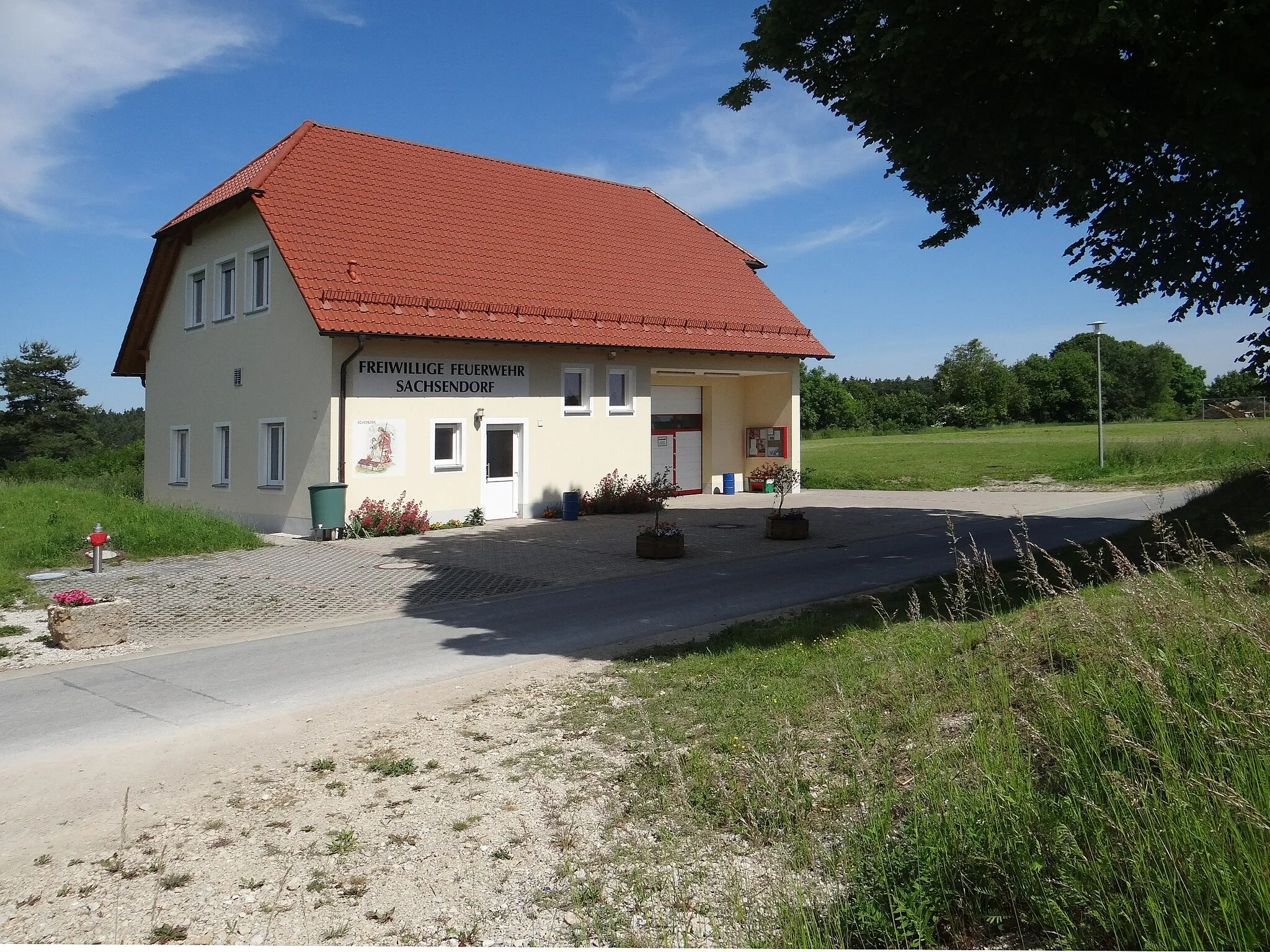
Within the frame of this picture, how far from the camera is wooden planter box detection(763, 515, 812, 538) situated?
19.2 meters

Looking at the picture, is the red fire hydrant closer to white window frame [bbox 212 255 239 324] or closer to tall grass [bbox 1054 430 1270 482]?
white window frame [bbox 212 255 239 324]

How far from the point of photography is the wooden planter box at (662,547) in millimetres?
16906

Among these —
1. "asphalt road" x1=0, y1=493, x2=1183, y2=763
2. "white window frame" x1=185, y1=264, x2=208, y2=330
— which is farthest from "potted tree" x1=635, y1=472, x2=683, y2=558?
"white window frame" x1=185, y1=264, x2=208, y2=330

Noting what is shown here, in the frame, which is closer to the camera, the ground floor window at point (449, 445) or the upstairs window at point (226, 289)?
the ground floor window at point (449, 445)

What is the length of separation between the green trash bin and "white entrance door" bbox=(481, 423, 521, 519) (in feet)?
12.8

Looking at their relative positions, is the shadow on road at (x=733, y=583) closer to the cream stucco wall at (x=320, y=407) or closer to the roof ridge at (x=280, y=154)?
the cream stucco wall at (x=320, y=407)

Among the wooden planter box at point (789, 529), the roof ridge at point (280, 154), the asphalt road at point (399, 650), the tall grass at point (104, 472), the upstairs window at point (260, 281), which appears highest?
the roof ridge at point (280, 154)

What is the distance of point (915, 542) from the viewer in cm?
1834

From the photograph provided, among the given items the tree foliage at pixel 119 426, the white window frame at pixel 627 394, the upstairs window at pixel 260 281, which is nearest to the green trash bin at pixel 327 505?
the upstairs window at pixel 260 281

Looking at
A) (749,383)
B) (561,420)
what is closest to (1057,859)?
(561,420)

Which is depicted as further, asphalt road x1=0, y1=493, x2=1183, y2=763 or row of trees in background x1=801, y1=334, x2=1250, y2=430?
row of trees in background x1=801, y1=334, x2=1250, y2=430

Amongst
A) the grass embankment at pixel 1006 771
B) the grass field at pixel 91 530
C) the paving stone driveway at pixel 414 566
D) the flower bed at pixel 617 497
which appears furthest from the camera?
the flower bed at pixel 617 497

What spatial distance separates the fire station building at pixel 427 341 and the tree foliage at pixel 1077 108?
1258 cm

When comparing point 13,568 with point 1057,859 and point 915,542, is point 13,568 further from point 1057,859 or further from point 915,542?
point 1057,859
